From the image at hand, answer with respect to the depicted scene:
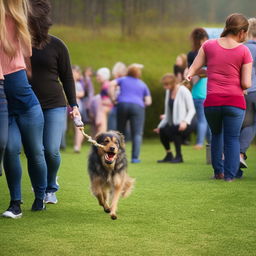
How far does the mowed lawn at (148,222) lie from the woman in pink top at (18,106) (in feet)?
1.28

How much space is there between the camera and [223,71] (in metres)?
8.95

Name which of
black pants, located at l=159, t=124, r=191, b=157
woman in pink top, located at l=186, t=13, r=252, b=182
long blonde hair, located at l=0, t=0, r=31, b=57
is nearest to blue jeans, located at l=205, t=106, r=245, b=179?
woman in pink top, located at l=186, t=13, r=252, b=182

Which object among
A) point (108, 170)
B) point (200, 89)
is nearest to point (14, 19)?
point (108, 170)

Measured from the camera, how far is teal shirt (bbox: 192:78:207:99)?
13.0 meters

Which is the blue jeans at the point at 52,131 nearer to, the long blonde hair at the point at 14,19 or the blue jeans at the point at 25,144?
the blue jeans at the point at 25,144

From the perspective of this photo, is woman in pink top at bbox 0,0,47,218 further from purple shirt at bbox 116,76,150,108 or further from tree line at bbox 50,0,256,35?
tree line at bbox 50,0,256,35

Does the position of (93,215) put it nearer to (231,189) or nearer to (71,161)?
(231,189)

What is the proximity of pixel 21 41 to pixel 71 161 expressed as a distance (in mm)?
7996

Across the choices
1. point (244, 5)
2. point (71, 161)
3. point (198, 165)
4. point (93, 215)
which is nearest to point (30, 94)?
point (93, 215)

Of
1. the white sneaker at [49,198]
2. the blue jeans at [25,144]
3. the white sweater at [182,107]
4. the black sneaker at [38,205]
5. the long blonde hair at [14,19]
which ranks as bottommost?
the white sweater at [182,107]

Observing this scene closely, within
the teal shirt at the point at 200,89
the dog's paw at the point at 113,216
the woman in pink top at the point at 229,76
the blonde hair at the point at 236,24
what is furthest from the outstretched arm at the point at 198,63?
the teal shirt at the point at 200,89

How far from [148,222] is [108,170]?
2.81 ft

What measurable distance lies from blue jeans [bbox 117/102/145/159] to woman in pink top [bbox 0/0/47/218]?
6.84m

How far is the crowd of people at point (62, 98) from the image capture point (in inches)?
253
